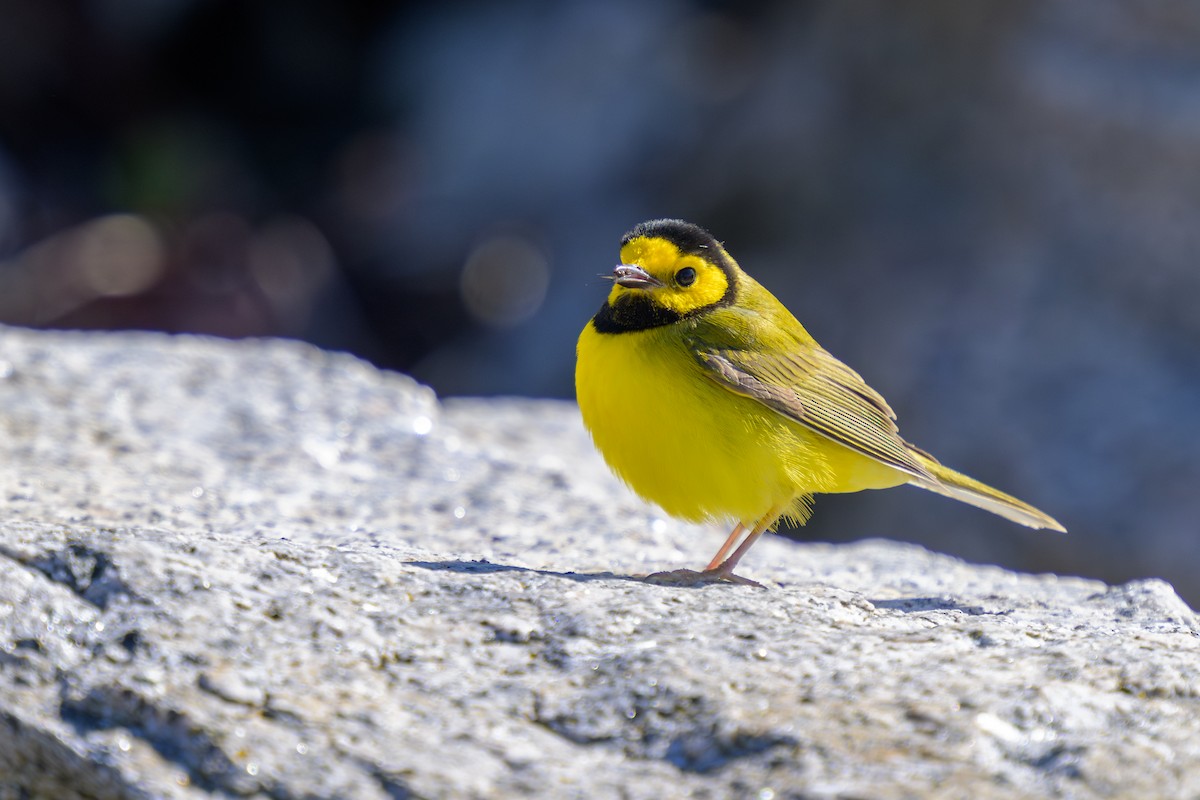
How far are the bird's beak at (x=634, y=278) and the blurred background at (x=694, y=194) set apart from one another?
4286 mm

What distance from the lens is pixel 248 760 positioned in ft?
8.21

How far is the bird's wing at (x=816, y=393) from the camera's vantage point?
4.18 metres

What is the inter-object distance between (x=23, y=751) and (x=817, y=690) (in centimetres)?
153

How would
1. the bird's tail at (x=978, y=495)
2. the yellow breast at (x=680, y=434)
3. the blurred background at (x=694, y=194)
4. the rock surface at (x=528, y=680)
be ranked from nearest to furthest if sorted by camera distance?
the rock surface at (x=528, y=680)
the yellow breast at (x=680, y=434)
the bird's tail at (x=978, y=495)
the blurred background at (x=694, y=194)

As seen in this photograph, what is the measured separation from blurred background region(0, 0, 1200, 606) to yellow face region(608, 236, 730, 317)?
13.4ft

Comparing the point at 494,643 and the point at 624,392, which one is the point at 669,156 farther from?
the point at 494,643

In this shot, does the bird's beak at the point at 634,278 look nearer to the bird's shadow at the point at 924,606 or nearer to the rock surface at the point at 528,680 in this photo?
the rock surface at the point at 528,680

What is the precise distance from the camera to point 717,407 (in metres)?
4.10

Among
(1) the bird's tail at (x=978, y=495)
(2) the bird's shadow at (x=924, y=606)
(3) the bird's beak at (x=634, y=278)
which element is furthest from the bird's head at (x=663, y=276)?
(2) the bird's shadow at (x=924, y=606)

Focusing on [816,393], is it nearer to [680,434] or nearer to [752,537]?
[752,537]

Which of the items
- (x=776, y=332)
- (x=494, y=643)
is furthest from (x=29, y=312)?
(x=494, y=643)

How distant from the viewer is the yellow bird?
4.03m

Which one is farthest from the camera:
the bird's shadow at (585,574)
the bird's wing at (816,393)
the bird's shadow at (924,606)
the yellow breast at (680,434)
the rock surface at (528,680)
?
the bird's wing at (816,393)

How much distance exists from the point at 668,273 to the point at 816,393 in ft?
2.04
